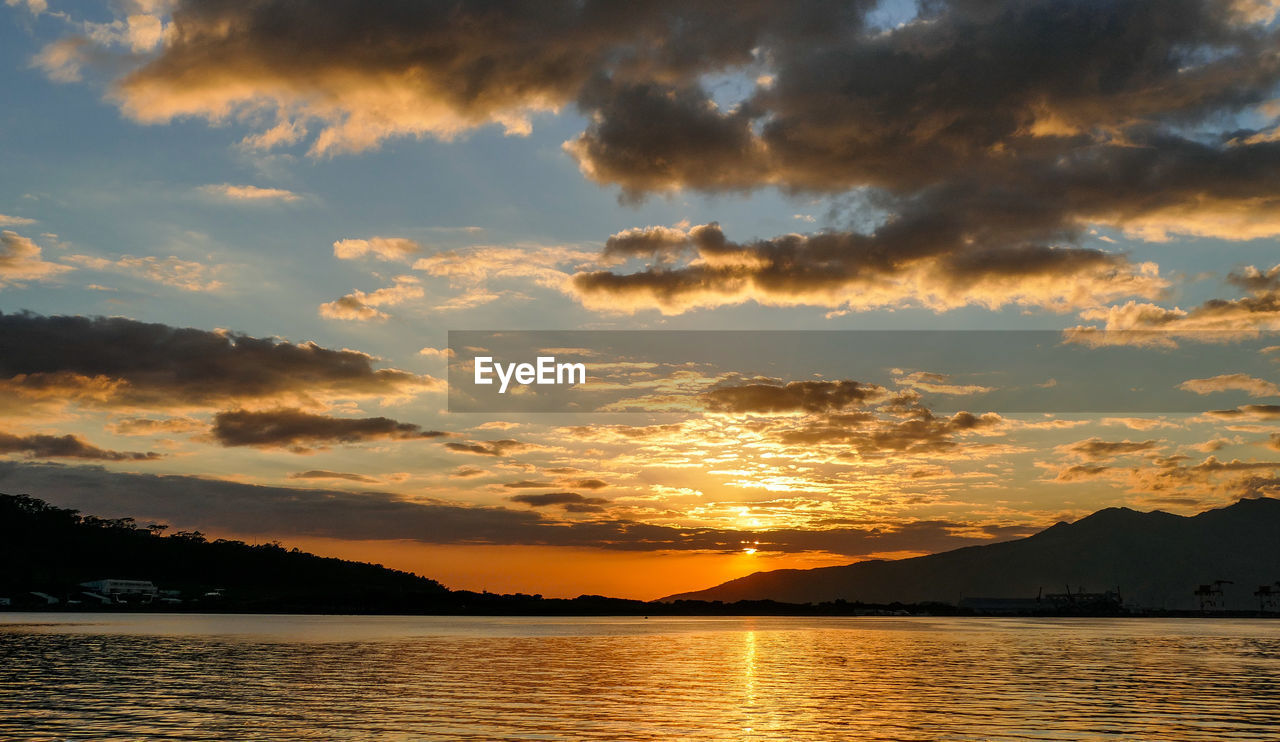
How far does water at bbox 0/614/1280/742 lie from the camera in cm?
5141

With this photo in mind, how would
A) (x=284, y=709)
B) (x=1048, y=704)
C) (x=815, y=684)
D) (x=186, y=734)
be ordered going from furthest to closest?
1. (x=815, y=684)
2. (x=1048, y=704)
3. (x=284, y=709)
4. (x=186, y=734)

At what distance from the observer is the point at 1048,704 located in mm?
64375

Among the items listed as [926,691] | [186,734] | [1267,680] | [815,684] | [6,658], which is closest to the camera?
[186,734]

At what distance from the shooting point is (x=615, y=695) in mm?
68438

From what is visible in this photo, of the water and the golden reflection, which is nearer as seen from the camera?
the water

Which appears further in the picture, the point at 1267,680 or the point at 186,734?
the point at 1267,680

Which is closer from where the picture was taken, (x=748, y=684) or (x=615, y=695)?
(x=615, y=695)

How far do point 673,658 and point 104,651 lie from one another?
64.9m

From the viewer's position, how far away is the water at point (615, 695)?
51406 millimetres

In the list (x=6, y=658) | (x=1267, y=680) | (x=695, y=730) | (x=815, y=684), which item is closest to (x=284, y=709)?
(x=695, y=730)

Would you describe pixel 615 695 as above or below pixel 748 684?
above

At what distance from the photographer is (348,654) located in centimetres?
11419

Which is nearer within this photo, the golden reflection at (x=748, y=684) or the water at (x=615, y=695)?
the water at (x=615, y=695)

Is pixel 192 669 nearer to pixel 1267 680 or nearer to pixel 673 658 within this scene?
pixel 673 658
